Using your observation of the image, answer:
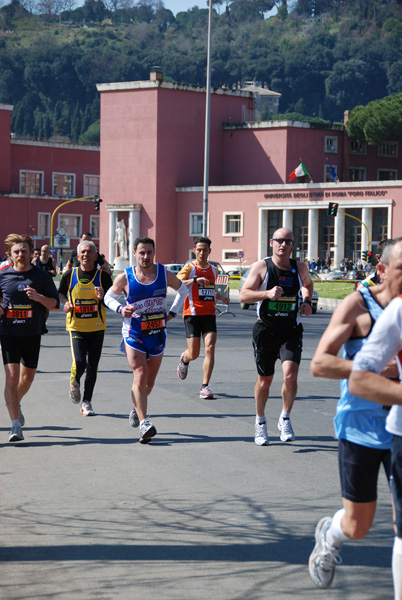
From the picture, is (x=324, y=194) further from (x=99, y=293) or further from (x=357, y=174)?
(x=99, y=293)

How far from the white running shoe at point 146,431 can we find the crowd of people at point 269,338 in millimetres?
11

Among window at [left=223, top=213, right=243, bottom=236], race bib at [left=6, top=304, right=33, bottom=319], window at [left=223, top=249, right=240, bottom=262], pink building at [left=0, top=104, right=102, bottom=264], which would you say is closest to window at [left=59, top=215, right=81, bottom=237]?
pink building at [left=0, top=104, right=102, bottom=264]

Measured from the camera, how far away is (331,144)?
255 ft

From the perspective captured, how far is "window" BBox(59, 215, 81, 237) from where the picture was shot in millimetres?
86062

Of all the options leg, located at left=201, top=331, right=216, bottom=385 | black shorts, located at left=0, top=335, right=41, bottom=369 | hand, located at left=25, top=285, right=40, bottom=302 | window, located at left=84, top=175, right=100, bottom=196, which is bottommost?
leg, located at left=201, top=331, right=216, bottom=385

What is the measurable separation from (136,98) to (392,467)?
7037cm

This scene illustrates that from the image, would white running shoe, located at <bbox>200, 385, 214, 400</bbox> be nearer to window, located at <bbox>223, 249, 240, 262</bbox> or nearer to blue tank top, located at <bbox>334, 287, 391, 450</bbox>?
blue tank top, located at <bbox>334, 287, 391, 450</bbox>

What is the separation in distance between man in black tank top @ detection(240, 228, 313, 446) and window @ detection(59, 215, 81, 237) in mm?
77852

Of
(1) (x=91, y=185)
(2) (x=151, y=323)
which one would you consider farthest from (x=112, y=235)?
(2) (x=151, y=323)

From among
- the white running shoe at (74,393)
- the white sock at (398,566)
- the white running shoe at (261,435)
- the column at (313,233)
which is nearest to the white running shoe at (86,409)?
the white running shoe at (74,393)

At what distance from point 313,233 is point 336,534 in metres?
64.0

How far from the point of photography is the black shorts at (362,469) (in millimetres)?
4719

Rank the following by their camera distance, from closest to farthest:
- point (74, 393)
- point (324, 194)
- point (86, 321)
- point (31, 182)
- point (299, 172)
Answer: point (86, 321) → point (74, 393) → point (324, 194) → point (299, 172) → point (31, 182)

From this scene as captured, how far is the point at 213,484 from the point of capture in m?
7.32
